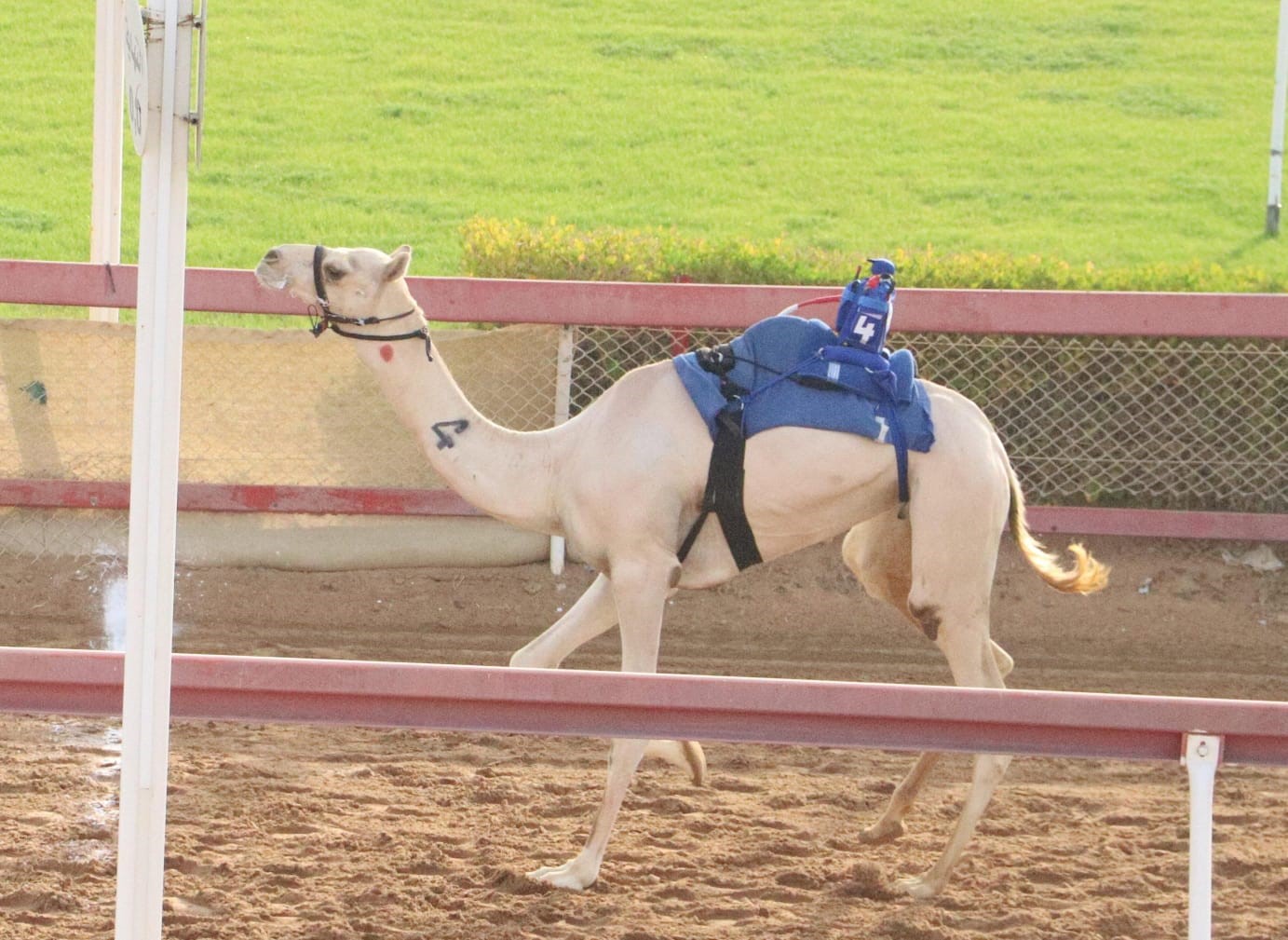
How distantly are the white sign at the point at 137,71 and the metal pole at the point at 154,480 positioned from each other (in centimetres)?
2

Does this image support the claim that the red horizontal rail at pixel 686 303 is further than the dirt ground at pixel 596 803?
Yes

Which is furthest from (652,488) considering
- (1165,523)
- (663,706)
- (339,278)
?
(1165,523)

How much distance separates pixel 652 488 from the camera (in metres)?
5.51

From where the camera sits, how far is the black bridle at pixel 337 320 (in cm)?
546

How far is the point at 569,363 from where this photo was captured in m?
8.75

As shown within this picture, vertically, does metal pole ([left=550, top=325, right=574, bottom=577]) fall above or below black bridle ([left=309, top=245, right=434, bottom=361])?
below

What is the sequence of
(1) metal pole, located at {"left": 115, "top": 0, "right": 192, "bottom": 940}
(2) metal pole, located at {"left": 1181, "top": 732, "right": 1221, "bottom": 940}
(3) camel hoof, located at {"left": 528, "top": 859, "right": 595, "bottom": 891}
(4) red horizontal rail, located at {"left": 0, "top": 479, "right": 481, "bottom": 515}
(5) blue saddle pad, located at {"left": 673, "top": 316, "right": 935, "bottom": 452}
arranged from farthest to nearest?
(4) red horizontal rail, located at {"left": 0, "top": 479, "right": 481, "bottom": 515}
(5) blue saddle pad, located at {"left": 673, "top": 316, "right": 935, "bottom": 452}
(3) camel hoof, located at {"left": 528, "top": 859, "right": 595, "bottom": 891}
(2) metal pole, located at {"left": 1181, "top": 732, "right": 1221, "bottom": 940}
(1) metal pole, located at {"left": 115, "top": 0, "right": 192, "bottom": 940}

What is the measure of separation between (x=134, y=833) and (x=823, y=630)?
5667mm

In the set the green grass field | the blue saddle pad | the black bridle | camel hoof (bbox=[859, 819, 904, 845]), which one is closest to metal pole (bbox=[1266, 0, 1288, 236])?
the green grass field

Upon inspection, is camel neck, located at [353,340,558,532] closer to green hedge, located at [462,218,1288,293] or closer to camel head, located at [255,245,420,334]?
camel head, located at [255,245,420,334]

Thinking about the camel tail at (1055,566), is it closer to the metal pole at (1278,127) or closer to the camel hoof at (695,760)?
the camel hoof at (695,760)

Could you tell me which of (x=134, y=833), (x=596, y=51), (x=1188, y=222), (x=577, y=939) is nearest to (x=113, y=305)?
(x=577, y=939)

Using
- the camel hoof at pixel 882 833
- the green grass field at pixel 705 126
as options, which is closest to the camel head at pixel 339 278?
the camel hoof at pixel 882 833

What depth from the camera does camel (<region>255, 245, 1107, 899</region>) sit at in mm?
5469
